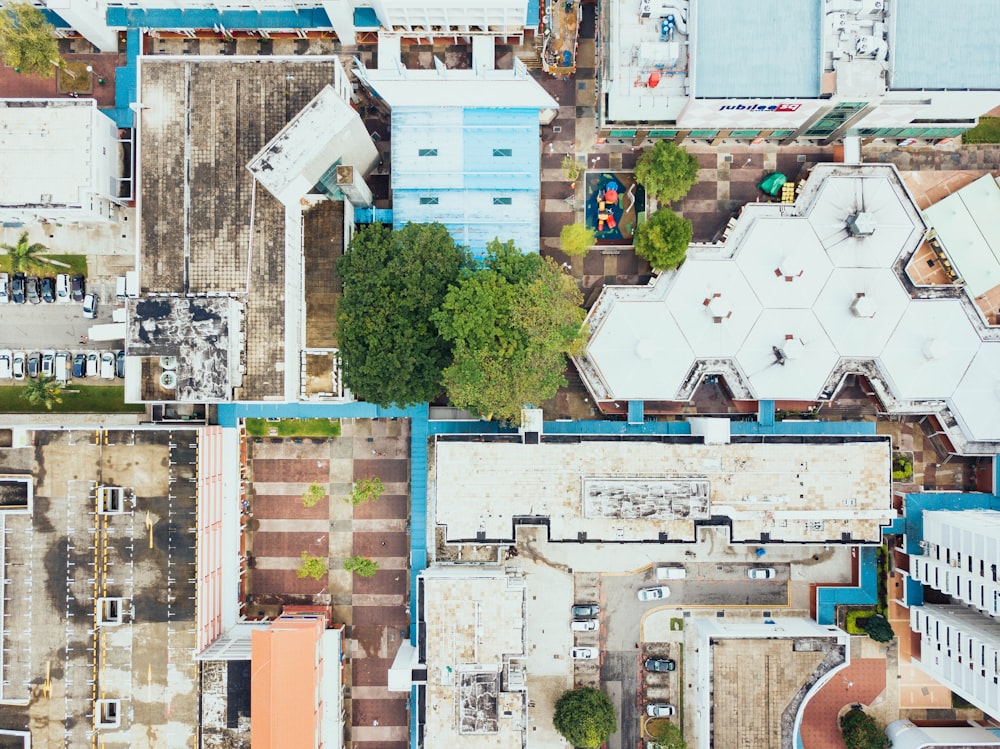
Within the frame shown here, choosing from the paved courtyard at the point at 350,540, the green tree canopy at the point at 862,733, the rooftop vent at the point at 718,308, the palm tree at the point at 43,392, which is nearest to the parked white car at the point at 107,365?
the palm tree at the point at 43,392

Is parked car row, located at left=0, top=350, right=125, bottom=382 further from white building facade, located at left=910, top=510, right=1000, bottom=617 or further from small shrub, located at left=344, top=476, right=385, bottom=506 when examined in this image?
white building facade, located at left=910, top=510, right=1000, bottom=617

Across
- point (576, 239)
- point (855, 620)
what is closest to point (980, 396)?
point (855, 620)

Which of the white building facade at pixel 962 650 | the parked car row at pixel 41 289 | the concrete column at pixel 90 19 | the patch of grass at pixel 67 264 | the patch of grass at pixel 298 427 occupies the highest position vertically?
the concrete column at pixel 90 19

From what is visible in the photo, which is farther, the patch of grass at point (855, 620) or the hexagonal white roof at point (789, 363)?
the patch of grass at point (855, 620)

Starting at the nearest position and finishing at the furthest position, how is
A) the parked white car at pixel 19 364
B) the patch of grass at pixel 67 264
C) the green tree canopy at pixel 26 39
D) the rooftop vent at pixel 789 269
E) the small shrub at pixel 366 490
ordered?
the green tree canopy at pixel 26 39
the rooftop vent at pixel 789 269
the small shrub at pixel 366 490
the parked white car at pixel 19 364
the patch of grass at pixel 67 264

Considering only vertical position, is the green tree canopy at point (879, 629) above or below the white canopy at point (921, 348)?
below

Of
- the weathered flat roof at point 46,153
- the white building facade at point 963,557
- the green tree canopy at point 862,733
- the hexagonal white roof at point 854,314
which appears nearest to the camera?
the white building facade at point 963,557

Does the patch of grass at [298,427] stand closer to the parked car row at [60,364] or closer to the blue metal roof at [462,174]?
the parked car row at [60,364]

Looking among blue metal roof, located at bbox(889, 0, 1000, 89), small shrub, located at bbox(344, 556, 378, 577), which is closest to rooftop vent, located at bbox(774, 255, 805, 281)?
blue metal roof, located at bbox(889, 0, 1000, 89)
